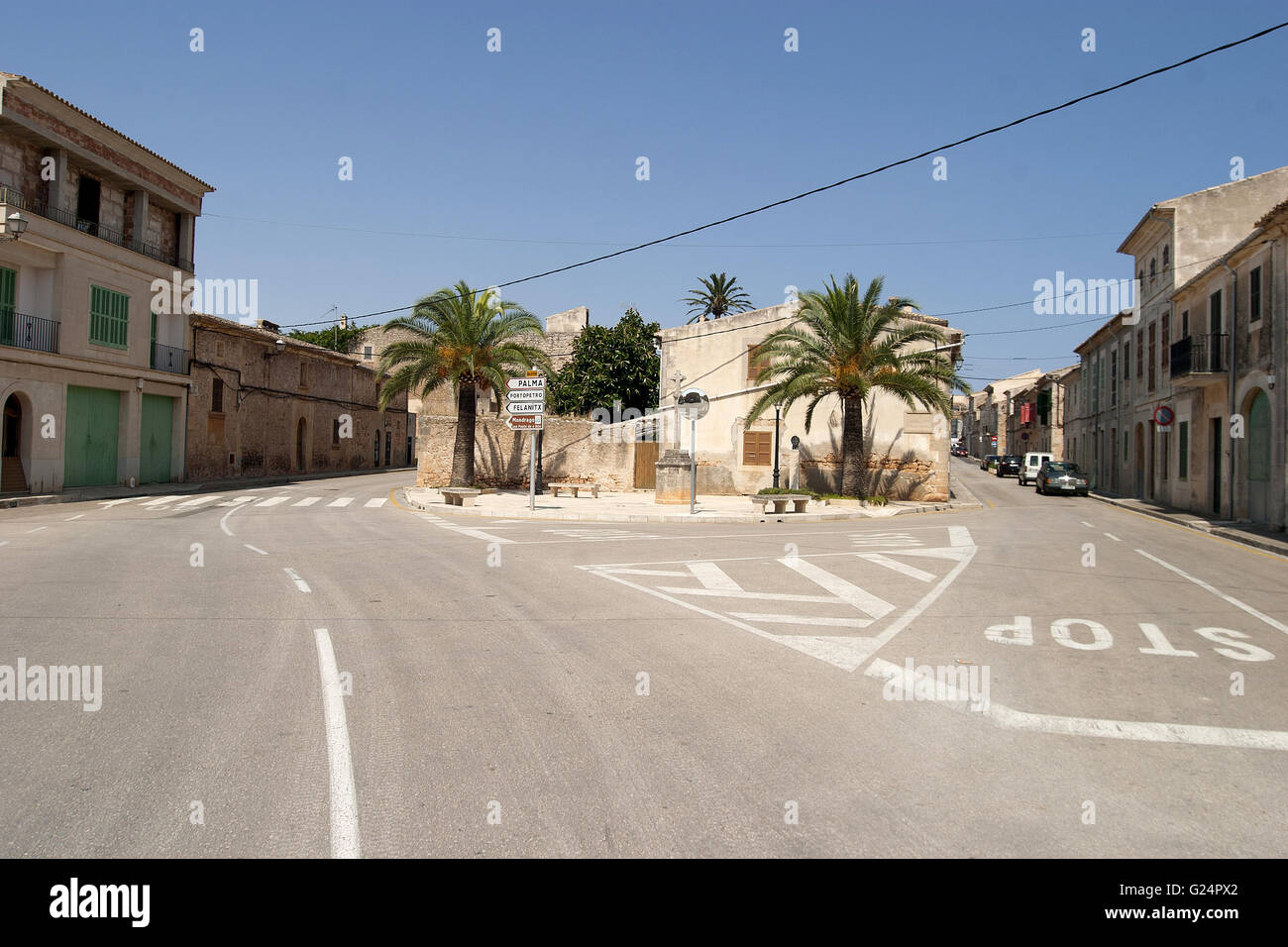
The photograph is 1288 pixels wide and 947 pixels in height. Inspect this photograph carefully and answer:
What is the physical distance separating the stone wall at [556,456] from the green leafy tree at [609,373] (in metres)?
11.3

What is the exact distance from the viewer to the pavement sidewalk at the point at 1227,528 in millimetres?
18422

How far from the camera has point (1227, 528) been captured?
21719mm

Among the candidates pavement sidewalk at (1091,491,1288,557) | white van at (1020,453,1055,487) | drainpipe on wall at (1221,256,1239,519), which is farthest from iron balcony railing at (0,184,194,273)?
white van at (1020,453,1055,487)

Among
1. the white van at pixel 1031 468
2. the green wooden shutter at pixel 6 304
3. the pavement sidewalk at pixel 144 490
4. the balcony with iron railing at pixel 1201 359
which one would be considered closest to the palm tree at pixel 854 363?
the balcony with iron railing at pixel 1201 359

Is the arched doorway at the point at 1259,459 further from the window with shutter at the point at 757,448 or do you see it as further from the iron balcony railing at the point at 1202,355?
the window with shutter at the point at 757,448

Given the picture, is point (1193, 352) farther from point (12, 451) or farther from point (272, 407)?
Result: point (272, 407)

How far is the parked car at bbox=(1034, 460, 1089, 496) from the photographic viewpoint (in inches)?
1464

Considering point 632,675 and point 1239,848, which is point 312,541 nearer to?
point 632,675

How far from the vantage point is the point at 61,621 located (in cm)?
786

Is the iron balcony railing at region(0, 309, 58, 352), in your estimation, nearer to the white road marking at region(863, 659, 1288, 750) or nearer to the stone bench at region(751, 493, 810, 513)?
the stone bench at region(751, 493, 810, 513)

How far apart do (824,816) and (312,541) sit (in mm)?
13353
